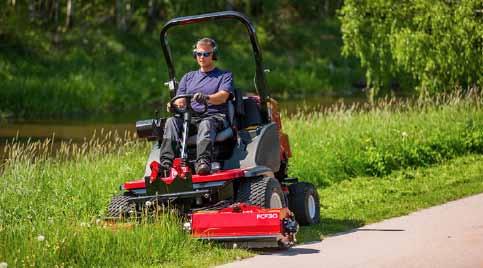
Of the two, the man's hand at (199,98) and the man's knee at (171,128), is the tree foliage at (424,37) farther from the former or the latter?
the man's knee at (171,128)

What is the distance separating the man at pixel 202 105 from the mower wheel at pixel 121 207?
54cm

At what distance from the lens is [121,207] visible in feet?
36.6

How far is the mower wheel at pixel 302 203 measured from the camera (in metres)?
12.1

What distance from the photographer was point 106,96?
35.6 metres

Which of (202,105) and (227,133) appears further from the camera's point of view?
(202,105)

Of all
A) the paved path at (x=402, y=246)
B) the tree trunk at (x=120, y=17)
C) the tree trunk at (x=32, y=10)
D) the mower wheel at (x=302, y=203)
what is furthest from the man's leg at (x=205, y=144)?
the tree trunk at (x=120, y=17)

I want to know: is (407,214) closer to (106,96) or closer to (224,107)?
(224,107)

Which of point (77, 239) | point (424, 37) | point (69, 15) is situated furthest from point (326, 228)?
point (69, 15)

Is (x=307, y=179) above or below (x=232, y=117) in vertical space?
below

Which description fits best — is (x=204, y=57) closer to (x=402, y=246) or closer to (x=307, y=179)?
(x=402, y=246)

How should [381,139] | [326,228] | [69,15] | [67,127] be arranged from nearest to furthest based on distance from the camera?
[326,228], [381,139], [67,127], [69,15]

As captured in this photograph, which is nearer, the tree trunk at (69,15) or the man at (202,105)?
the man at (202,105)

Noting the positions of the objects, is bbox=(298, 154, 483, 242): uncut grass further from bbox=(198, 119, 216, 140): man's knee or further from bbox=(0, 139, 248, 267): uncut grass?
bbox=(0, 139, 248, 267): uncut grass

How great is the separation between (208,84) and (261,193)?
5.08 ft
